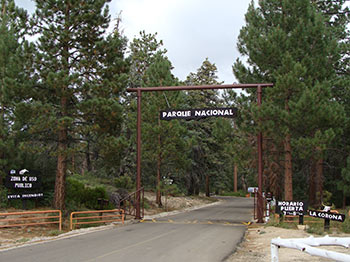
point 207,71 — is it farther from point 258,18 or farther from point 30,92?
point 30,92

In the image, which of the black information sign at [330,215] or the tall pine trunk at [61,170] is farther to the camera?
the tall pine trunk at [61,170]

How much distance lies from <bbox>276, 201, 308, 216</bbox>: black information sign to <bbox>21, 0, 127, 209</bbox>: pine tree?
824 cm

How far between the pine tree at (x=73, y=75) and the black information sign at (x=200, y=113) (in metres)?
2.72

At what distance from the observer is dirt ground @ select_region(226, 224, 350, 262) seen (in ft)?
33.0

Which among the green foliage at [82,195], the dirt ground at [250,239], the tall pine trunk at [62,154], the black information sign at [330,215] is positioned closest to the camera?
the dirt ground at [250,239]

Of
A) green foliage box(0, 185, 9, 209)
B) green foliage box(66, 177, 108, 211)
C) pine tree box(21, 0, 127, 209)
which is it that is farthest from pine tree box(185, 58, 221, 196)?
green foliage box(0, 185, 9, 209)

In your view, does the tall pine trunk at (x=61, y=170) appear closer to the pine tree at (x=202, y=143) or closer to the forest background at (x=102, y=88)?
the forest background at (x=102, y=88)

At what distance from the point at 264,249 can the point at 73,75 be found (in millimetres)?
10899

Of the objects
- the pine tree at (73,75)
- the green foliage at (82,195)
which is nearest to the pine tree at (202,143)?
the green foliage at (82,195)

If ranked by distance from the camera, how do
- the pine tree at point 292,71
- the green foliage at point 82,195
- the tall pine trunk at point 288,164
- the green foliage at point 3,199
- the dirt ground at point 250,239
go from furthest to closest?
1. the green foliage at point 82,195
2. the tall pine trunk at point 288,164
3. the pine tree at point 292,71
4. the green foliage at point 3,199
5. the dirt ground at point 250,239

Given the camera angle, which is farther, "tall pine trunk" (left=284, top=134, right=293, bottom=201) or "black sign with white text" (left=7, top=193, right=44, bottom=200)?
"tall pine trunk" (left=284, top=134, right=293, bottom=201)

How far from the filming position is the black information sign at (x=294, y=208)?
1611cm

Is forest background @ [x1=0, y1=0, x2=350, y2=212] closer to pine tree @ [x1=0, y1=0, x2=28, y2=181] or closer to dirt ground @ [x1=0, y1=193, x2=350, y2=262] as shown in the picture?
pine tree @ [x1=0, y1=0, x2=28, y2=181]

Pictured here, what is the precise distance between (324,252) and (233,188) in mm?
76393
